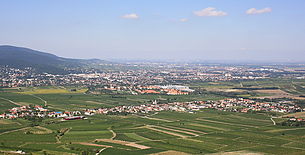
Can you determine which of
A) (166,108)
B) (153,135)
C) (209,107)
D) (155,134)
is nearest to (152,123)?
(155,134)

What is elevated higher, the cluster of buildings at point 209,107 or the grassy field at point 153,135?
the cluster of buildings at point 209,107

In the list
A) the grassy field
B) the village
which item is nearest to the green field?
the grassy field

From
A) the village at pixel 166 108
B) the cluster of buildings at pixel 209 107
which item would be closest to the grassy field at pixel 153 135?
the village at pixel 166 108

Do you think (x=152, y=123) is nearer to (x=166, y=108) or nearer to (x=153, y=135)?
(x=153, y=135)

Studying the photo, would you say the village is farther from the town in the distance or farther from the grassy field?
the grassy field

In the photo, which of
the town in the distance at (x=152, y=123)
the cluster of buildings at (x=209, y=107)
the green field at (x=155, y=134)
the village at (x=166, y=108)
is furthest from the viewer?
the cluster of buildings at (x=209, y=107)

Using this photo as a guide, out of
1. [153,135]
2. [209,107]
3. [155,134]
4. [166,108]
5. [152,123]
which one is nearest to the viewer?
[153,135]

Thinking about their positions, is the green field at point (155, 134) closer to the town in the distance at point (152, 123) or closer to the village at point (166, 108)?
the town in the distance at point (152, 123)

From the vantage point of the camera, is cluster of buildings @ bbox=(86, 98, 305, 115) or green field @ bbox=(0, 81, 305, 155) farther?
cluster of buildings @ bbox=(86, 98, 305, 115)

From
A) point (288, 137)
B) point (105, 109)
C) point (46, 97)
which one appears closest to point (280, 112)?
point (288, 137)

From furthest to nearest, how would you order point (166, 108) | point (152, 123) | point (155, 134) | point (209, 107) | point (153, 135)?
point (209, 107), point (166, 108), point (152, 123), point (155, 134), point (153, 135)

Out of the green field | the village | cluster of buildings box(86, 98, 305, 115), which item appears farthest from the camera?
cluster of buildings box(86, 98, 305, 115)

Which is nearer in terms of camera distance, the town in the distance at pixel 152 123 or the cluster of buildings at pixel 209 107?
the town in the distance at pixel 152 123
